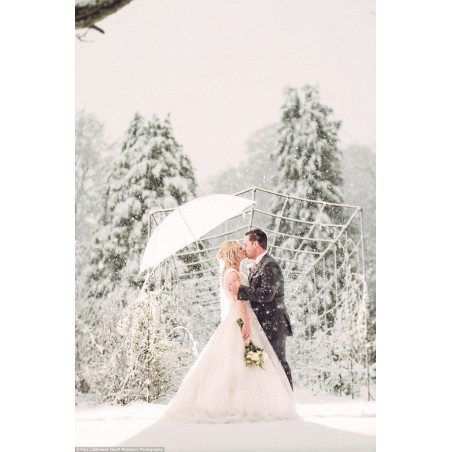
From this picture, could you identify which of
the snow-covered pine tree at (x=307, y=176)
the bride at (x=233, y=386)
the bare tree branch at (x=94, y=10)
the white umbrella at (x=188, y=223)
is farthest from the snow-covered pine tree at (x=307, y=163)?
the bare tree branch at (x=94, y=10)

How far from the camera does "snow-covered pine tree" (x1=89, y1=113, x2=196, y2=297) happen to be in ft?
25.5

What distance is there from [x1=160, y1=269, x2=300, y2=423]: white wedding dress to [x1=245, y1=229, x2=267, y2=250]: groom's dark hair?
907 millimetres

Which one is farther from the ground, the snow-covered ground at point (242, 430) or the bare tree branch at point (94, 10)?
the bare tree branch at point (94, 10)

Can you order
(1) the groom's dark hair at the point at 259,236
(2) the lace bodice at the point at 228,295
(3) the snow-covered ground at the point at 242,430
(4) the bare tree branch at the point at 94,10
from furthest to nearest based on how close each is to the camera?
(1) the groom's dark hair at the point at 259,236 → (2) the lace bodice at the point at 228,295 → (3) the snow-covered ground at the point at 242,430 → (4) the bare tree branch at the point at 94,10

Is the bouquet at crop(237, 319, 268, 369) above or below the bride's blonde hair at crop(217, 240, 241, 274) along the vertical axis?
below

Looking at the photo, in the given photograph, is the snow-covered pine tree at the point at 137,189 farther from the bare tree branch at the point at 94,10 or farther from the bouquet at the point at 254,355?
the bare tree branch at the point at 94,10

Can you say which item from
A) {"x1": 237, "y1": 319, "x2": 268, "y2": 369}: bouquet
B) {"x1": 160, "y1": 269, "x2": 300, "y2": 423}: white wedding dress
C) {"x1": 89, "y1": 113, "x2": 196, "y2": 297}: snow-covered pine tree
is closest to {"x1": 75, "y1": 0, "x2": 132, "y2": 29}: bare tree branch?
{"x1": 89, "y1": 113, "x2": 196, "y2": 297}: snow-covered pine tree

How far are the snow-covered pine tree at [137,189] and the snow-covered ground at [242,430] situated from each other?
4.59 feet

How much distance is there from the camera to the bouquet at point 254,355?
21.8 feet

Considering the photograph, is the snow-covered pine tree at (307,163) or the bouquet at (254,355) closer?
the bouquet at (254,355)

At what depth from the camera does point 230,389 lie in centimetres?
661

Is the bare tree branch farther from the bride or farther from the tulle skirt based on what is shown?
the tulle skirt
